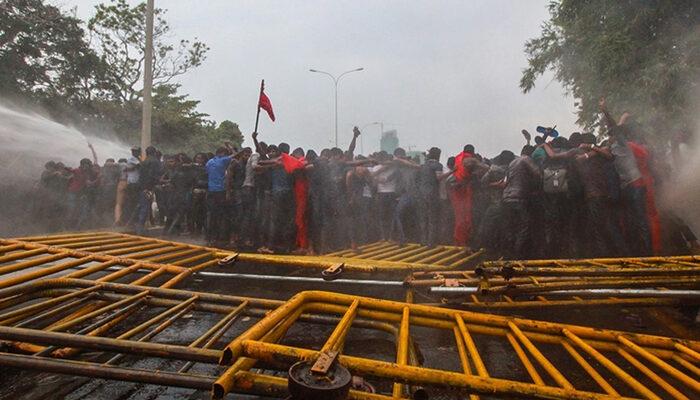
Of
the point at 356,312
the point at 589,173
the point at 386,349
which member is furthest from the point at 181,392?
the point at 589,173

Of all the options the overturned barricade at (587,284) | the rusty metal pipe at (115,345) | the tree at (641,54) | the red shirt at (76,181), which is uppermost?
the tree at (641,54)

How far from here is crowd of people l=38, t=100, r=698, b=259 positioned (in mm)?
6141

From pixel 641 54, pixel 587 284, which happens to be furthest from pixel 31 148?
pixel 641 54

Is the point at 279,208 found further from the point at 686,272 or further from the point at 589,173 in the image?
the point at 686,272

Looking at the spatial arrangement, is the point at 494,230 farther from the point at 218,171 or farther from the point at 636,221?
the point at 218,171

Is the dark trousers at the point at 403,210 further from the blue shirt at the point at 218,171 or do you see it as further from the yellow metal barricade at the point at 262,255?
the blue shirt at the point at 218,171

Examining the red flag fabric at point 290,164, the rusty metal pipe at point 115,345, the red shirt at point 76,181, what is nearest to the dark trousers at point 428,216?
the red flag fabric at point 290,164

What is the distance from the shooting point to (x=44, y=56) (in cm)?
2467

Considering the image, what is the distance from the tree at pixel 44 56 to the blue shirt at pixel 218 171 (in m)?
20.8

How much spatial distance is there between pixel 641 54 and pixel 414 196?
9.72 metres

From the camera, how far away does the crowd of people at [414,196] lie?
6.14 meters

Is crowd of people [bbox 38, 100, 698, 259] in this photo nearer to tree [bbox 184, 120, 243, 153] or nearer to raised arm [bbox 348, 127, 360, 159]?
raised arm [bbox 348, 127, 360, 159]

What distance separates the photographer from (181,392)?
2496mm

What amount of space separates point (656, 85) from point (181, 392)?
45.7 ft
